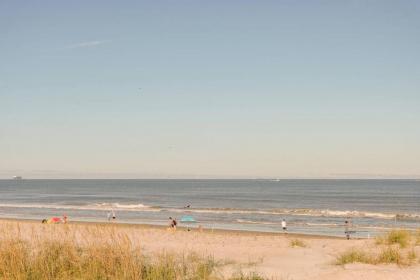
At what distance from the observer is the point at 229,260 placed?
1379cm

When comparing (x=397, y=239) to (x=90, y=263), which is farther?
(x=397, y=239)

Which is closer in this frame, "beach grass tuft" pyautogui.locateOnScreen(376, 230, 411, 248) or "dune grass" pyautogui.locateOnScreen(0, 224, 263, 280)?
"dune grass" pyautogui.locateOnScreen(0, 224, 263, 280)

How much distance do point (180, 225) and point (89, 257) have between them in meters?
28.2

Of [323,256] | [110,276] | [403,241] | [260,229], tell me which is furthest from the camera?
[260,229]

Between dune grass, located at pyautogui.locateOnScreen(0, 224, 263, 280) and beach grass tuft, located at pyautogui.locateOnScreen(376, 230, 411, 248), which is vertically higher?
dune grass, located at pyautogui.locateOnScreen(0, 224, 263, 280)

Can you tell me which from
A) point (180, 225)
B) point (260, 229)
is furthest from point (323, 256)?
point (180, 225)

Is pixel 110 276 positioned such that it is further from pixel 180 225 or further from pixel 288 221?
pixel 288 221

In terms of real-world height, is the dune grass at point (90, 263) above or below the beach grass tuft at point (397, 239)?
above

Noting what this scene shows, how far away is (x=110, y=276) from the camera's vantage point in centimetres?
877

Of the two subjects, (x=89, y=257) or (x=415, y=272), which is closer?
(x=89, y=257)

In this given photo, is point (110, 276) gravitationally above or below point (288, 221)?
above

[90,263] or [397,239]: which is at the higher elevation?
[90,263]

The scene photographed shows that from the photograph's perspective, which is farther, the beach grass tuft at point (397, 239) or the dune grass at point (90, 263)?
the beach grass tuft at point (397, 239)

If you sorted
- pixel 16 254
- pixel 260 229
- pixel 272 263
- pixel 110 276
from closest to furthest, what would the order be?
1. pixel 110 276
2. pixel 16 254
3. pixel 272 263
4. pixel 260 229
